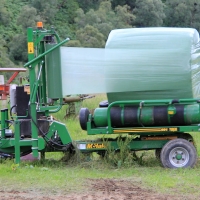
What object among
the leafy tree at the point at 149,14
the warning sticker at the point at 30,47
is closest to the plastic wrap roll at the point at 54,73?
the warning sticker at the point at 30,47

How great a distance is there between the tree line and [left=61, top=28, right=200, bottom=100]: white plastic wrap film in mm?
26830

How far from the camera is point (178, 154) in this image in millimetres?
9539

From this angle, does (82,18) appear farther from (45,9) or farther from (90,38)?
(90,38)

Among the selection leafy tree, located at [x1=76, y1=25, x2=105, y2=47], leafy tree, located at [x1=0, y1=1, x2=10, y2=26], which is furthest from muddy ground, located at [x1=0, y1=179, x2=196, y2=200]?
leafy tree, located at [x1=0, y1=1, x2=10, y2=26]

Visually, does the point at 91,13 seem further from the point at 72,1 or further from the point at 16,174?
the point at 16,174

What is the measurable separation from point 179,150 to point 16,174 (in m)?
2.51

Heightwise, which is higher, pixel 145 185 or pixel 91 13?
pixel 91 13

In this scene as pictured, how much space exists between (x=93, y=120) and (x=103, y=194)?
7.24 ft

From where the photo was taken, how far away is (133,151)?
33.0ft

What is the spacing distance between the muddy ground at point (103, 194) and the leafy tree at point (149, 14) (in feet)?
153


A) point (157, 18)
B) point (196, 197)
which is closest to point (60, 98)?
point (196, 197)

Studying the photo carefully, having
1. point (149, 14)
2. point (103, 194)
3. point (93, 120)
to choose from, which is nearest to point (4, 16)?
point (149, 14)

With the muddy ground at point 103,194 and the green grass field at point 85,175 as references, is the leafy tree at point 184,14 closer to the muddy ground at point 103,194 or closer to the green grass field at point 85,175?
the green grass field at point 85,175

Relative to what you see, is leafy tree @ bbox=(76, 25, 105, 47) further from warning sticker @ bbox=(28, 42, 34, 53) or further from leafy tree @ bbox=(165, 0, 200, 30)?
warning sticker @ bbox=(28, 42, 34, 53)
